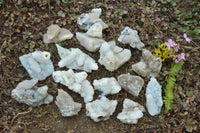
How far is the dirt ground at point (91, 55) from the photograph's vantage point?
307 centimetres

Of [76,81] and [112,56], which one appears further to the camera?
[112,56]

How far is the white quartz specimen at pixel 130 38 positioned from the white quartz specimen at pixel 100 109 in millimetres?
1010

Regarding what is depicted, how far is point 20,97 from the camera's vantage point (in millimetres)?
3035

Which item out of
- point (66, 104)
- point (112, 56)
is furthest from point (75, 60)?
point (66, 104)

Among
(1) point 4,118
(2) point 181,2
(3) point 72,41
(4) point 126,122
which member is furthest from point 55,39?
(2) point 181,2

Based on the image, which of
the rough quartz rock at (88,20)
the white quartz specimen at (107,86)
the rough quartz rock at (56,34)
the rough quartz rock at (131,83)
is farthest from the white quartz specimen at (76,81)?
the rough quartz rock at (88,20)

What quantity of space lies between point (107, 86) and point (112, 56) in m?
0.44

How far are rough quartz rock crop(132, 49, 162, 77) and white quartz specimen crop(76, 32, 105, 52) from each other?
622 mm

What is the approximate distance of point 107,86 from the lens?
3250 millimetres

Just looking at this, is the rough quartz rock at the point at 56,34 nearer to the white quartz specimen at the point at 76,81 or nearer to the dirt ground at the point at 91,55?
the dirt ground at the point at 91,55

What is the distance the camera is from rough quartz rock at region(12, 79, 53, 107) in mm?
3016

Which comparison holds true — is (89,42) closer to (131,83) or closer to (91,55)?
(91,55)

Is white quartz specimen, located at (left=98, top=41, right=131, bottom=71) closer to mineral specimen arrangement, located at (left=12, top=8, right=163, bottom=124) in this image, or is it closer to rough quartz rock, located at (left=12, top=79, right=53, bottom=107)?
mineral specimen arrangement, located at (left=12, top=8, right=163, bottom=124)

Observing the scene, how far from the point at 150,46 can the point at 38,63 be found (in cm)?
175
